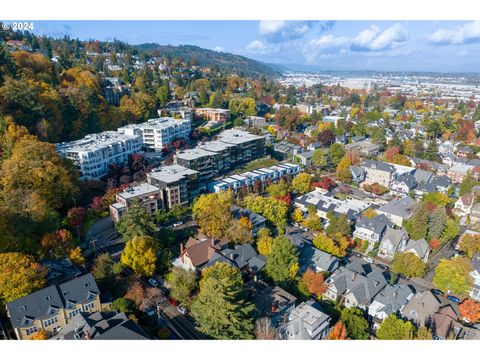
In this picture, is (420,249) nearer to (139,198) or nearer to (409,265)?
(409,265)

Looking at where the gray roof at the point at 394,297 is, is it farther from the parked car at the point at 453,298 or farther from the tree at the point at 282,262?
the tree at the point at 282,262

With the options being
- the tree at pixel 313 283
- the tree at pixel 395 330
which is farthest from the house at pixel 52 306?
the tree at pixel 395 330

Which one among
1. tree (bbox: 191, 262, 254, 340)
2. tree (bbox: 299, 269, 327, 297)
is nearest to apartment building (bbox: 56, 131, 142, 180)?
tree (bbox: 191, 262, 254, 340)

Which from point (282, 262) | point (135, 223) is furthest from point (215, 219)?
point (282, 262)

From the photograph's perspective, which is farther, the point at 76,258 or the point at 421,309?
the point at 76,258

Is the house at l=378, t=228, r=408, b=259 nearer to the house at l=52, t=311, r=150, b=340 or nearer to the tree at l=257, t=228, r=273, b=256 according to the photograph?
the tree at l=257, t=228, r=273, b=256

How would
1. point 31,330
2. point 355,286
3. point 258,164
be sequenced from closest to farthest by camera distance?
point 31,330
point 355,286
point 258,164
